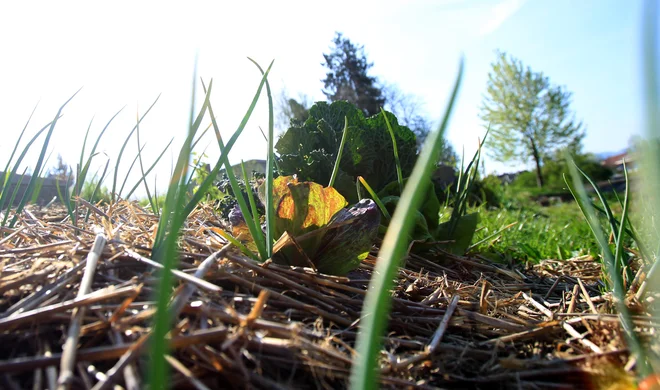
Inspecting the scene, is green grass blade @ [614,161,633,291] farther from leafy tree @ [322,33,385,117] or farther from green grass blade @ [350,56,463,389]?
leafy tree @ [322,33,385,117]

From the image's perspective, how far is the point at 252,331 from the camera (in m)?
0.80

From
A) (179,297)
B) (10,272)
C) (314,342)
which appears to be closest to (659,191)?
(314,342)

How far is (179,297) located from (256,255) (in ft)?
1.43

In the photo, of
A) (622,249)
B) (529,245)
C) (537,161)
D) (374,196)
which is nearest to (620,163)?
(622,249)

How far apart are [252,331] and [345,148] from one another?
130cm

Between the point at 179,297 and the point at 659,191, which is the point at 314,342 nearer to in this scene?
the point at 179,297

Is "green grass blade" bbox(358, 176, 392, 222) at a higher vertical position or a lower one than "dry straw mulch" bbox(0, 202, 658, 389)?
higher

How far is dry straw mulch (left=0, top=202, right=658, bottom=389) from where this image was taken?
0.72 m

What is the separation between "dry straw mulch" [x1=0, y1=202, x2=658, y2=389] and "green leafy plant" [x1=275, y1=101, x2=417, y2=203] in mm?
784

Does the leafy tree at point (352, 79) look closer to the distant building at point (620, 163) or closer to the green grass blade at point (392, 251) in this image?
the distant building at point (620, 163)

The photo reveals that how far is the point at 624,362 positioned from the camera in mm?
832

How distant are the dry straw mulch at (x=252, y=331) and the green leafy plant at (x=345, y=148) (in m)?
0.78

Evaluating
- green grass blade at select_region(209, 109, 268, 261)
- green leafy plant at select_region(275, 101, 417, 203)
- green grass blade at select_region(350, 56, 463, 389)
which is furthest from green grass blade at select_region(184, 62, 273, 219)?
green leafy plant at select_region(275, 101, 417, 203)

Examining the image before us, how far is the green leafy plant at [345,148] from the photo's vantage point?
76.5 inches
